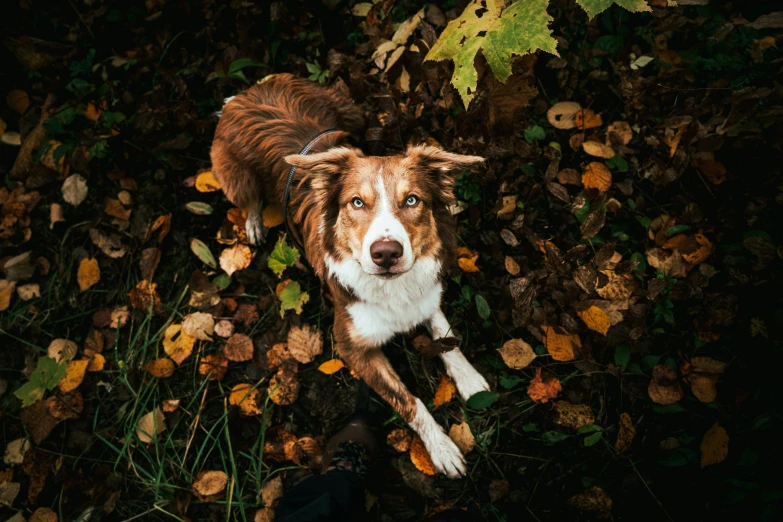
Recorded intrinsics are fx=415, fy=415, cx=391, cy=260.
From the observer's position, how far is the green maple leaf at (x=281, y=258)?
2.95m

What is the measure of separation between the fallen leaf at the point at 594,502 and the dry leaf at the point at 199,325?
2601 mm

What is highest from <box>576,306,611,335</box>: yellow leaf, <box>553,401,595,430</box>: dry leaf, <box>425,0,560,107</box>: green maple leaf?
<box>425,0,560,107</box>: green maple leaf

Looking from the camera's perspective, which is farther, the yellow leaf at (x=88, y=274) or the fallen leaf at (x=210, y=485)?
the yellow leaf at (x=88, y=274)

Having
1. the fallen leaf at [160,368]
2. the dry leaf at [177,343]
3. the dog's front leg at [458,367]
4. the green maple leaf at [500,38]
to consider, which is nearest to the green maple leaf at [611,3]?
the green maple leaf at [500,38]

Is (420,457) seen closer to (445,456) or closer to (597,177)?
(445,456)

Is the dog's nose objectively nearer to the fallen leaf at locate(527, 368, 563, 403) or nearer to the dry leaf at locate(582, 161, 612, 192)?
the fallen leaf at locate(527, 368, 563, 403)

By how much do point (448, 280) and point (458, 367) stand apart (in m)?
0.60

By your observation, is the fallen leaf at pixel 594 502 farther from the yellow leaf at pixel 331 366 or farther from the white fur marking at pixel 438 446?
the yellow leaf at pixel 331 366

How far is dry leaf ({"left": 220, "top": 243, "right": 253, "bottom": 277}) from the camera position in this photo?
125 inches

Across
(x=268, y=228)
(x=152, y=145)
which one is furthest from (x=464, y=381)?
(x=152, y=145)

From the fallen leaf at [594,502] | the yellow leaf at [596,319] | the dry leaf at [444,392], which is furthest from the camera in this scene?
the dry leaf at [444,392]

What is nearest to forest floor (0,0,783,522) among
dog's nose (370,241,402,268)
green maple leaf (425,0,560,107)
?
green maple leaf (425,0,560,107)

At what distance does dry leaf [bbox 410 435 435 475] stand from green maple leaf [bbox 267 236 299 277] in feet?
4.77

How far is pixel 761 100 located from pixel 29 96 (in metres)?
5.54
